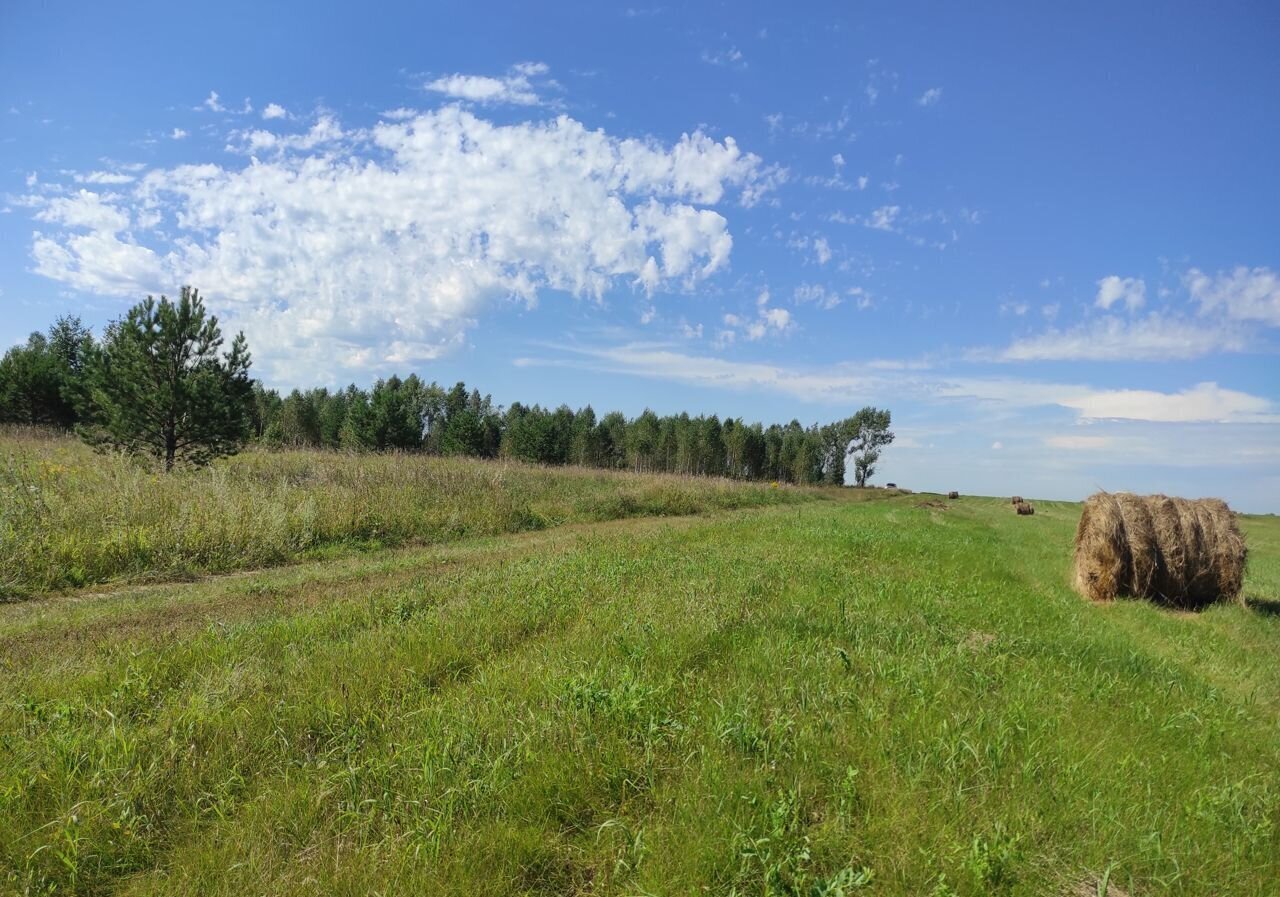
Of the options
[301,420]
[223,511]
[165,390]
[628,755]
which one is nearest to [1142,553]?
[628,755]

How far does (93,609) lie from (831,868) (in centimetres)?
848

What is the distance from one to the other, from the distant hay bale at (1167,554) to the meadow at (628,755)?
4062 mm

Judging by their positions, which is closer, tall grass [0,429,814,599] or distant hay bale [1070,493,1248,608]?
tall grass [0,429,814,599]

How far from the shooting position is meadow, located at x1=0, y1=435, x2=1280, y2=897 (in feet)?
8.20

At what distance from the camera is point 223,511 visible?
10.8 meters

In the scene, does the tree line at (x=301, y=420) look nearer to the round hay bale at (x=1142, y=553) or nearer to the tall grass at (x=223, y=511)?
the tall grass at (x=223, y=511)

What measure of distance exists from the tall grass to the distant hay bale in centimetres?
1288

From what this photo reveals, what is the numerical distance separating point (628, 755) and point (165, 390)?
701 inches

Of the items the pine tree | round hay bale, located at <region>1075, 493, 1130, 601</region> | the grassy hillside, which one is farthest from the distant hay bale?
the pine tree

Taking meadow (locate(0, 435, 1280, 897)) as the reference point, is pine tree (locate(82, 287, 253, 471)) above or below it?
above

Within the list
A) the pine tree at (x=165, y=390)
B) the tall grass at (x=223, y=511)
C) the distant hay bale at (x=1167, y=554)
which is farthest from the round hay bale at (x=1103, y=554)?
the pine tree at (x=165, y=390)

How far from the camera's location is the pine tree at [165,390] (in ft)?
50.6

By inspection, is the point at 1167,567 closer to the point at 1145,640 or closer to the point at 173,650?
the point at 1145,640

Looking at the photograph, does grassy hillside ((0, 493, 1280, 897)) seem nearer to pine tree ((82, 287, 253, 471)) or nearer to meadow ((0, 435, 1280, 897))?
meadow ((0, 435, 1280, 897))
